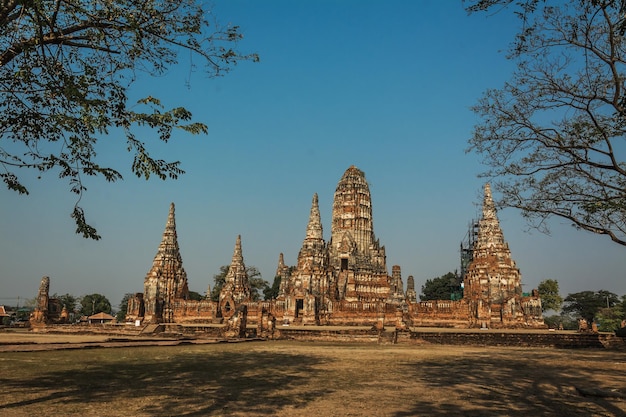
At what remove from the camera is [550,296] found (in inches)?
2402

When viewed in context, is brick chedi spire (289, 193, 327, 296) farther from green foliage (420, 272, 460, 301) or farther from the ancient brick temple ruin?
green foliage (420, 272, 460, 301)

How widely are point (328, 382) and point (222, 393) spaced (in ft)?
7.42

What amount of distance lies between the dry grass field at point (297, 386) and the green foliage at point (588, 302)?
67.4 metres

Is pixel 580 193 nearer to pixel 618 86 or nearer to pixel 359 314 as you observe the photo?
pixel 618 86

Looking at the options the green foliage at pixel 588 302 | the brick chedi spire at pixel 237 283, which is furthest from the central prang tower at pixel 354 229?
the green foliage at pixel 588 302

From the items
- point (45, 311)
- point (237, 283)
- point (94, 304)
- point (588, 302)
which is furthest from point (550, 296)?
point (94, 304)

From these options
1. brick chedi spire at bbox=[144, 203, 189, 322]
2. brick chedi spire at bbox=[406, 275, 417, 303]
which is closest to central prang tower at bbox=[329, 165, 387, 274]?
brick chedi spire at bbox=[406, 275, 417, 303]

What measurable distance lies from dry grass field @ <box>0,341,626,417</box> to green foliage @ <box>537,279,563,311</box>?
51.7 meters

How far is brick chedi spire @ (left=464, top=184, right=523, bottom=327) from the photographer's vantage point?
36.4 m

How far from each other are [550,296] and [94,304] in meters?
63.6

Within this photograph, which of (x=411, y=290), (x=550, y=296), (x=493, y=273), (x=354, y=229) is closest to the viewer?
(x=493, y=273)

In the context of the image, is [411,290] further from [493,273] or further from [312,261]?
[312,261]

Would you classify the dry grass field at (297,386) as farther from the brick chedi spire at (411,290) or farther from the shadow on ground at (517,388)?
the brick chedi spire at (411,290)

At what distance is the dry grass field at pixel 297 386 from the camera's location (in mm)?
6867
